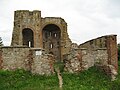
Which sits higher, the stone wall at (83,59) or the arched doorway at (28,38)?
the arched doorway at (28,38)

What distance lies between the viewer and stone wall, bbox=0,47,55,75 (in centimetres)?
1970

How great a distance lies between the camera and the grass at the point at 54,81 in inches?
704

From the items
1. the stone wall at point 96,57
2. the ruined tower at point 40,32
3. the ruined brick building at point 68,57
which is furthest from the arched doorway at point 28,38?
the stone wall at point 96,57

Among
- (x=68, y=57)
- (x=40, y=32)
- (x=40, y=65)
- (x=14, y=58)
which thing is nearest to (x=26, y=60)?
(x=14, y=58)

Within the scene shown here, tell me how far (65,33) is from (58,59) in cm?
253

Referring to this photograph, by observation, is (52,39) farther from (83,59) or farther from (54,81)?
(54,81)

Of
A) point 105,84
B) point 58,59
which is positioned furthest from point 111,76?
point 58,59

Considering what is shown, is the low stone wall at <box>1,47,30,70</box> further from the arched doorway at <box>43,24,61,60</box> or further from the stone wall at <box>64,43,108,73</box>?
the arched doorway at <box>43,24,61,60</box>

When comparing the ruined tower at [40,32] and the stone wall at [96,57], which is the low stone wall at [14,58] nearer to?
the stone wall at [96,57]

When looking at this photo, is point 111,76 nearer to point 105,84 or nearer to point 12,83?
point 105,84

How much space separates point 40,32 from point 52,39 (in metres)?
2.18

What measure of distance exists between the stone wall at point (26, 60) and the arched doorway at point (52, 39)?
11.3 metres

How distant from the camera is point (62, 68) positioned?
21.1 m

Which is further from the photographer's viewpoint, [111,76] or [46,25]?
[46,25]
